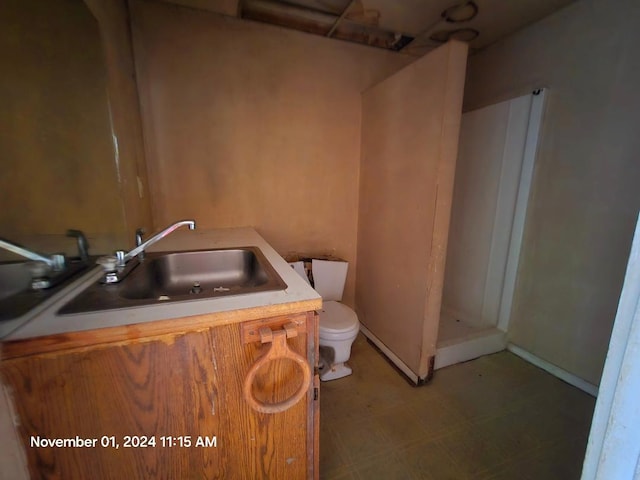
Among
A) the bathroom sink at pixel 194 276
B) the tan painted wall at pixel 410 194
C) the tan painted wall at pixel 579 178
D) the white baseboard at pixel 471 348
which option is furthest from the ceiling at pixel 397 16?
the white baseboard at pixel 471 348

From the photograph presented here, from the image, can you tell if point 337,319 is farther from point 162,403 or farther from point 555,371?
point 555,371

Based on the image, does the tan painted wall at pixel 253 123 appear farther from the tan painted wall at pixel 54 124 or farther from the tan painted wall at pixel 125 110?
the tan painted wall at pixel 54 124

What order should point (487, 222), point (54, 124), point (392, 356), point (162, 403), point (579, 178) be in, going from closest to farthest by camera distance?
point (162, 403) → point (54, 124) → point (579, 178) → point (392, 356) → point (487, 222)

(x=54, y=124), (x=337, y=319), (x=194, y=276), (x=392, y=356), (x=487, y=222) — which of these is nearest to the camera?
(x=54, y=124)

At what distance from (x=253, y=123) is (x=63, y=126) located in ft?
3.97

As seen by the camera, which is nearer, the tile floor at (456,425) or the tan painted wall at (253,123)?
the tile floor at (456,425)

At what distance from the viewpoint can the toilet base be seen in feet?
5.87

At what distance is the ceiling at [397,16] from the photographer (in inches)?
66.5

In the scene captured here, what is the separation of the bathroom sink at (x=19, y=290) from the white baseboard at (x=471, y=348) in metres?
2.03

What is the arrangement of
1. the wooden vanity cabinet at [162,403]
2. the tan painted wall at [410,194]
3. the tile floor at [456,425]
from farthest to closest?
the tan painted wall at [410,194] → the tile floor at [456,425] → the wooden vanity cabinet at [162,403]

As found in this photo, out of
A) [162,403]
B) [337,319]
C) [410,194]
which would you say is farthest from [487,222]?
[162,403]

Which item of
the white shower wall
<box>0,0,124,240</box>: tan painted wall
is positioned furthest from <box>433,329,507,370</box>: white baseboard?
<box>0,0,124,240</box>: tan painted wall

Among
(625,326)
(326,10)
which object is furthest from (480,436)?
(326,10)

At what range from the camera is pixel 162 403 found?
674 mm
